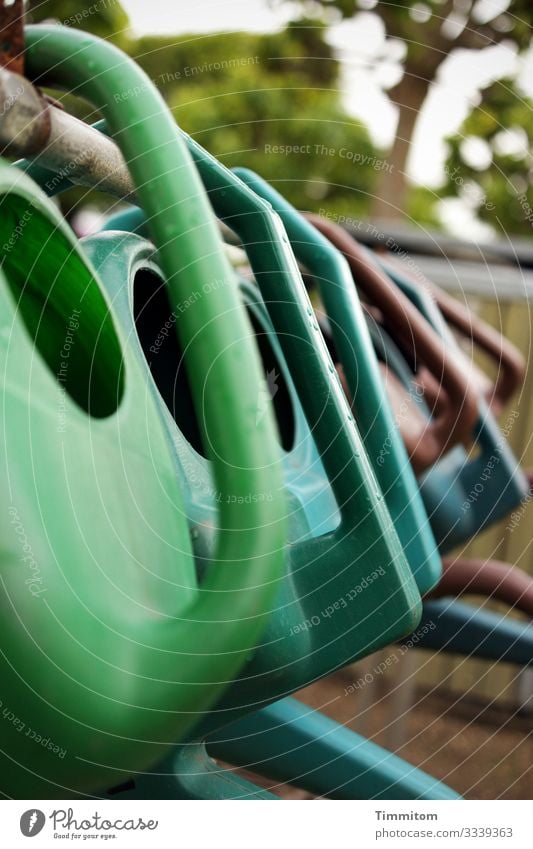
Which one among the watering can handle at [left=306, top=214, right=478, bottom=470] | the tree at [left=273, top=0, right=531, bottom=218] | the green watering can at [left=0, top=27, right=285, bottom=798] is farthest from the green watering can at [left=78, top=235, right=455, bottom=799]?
the tree at [left=273, top=0, right=531, bottom=218]

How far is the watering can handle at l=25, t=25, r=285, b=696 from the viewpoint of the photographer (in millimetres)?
222

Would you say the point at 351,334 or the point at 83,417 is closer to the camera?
the point at 83,417

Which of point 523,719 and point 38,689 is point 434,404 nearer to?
point 38,689

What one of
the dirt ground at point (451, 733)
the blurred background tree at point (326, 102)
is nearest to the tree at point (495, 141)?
the blurred background tree at point (326, 102)

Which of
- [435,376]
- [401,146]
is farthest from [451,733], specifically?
[435,376]

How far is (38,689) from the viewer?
0.23m

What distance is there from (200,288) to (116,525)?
64 millimetres

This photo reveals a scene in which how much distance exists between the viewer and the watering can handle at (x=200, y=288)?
8.7 inches

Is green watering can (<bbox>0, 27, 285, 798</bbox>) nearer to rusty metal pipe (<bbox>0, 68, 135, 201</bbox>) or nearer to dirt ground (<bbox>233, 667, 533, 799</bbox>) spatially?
rusty metal pipe (<bbox>0, 68, 135, 201</bbox>)

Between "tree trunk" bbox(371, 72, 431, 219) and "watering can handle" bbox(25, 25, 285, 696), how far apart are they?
7.3 inches

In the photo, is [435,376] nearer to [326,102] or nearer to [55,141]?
[55,141]

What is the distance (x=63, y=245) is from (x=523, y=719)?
177 cm
